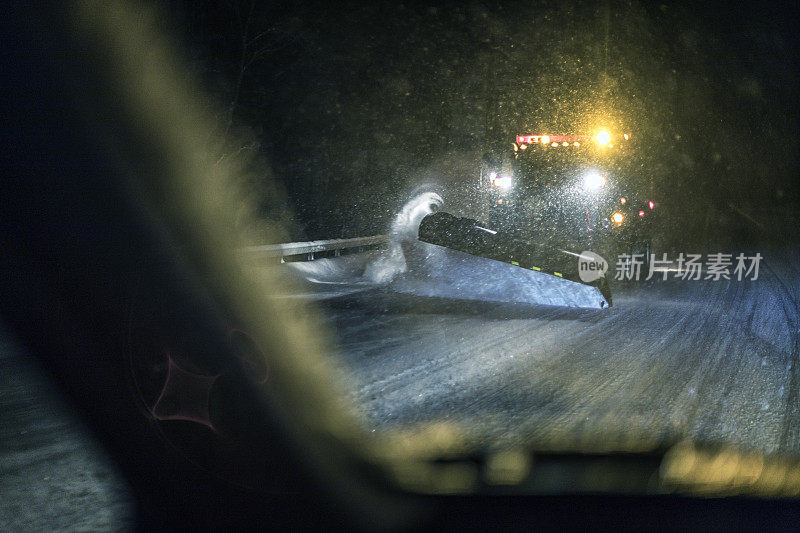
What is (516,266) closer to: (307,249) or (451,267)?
(451,267)

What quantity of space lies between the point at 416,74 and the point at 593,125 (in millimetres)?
15622

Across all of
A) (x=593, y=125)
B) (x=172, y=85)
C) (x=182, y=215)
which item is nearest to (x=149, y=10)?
(x=172, y=85)

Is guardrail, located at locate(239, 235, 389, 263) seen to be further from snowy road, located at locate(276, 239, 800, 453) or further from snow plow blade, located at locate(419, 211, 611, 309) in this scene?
snow plow blade, located at locate(419, 211, 611, 309)

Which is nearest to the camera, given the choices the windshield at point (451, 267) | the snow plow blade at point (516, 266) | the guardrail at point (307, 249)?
the windshield at point (451, 267)

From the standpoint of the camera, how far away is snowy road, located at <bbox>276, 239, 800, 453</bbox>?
4.53 m

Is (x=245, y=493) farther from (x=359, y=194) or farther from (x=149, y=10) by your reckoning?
(x=359, y=194)

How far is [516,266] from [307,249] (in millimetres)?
5452

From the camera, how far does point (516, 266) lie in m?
11.2

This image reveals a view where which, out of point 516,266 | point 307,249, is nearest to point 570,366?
point 516,266

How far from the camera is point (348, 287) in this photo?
13234mm

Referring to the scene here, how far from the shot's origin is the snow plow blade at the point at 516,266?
1048 cm

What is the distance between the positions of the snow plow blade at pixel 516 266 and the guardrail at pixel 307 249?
3.19 m

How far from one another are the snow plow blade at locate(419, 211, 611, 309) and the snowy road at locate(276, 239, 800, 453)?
119 millimetres

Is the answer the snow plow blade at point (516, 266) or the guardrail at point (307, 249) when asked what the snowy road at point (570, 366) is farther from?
the guardrail at point (307, 249)
